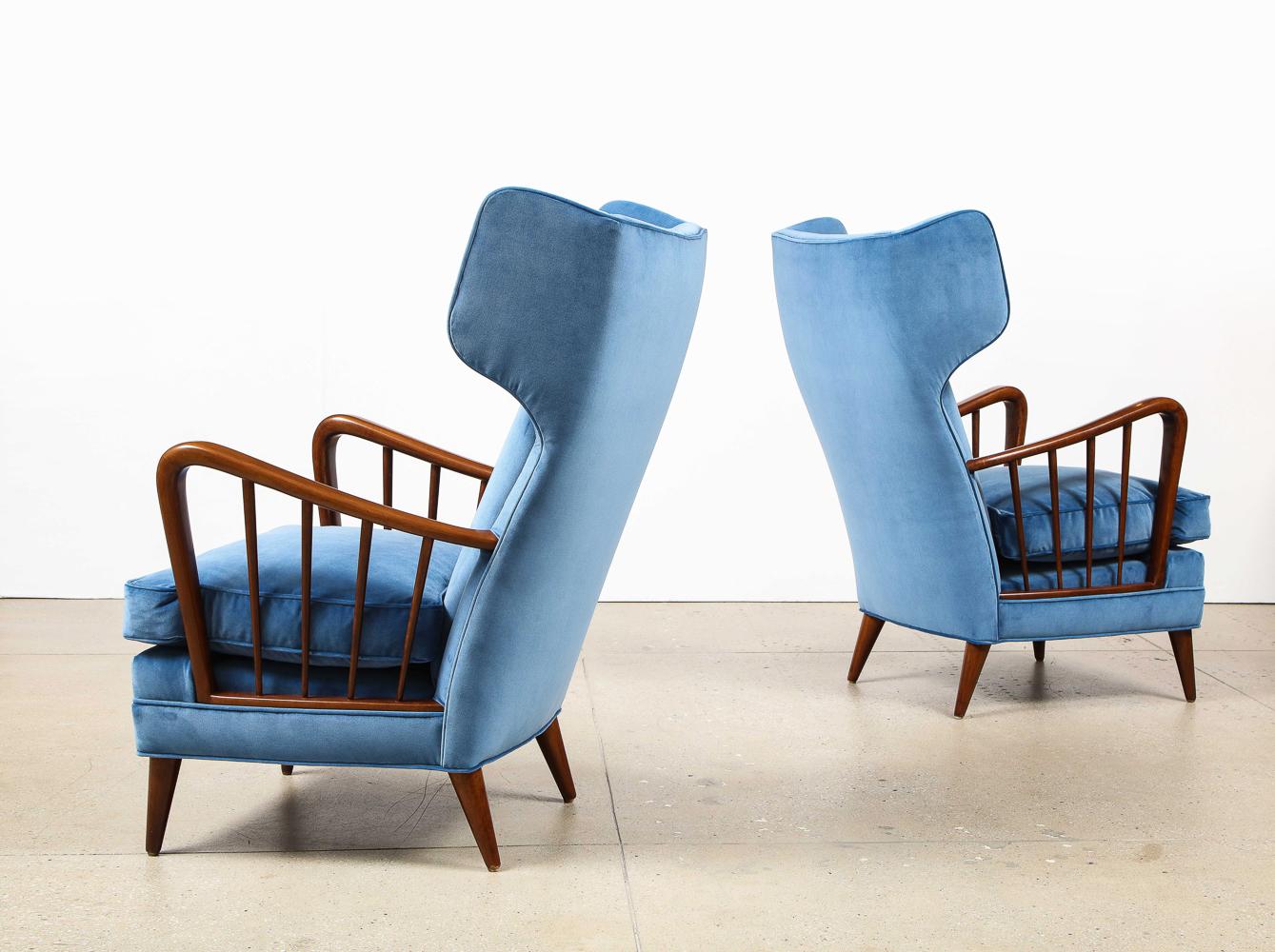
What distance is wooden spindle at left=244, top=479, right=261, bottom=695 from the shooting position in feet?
5.87

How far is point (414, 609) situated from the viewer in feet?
6.20

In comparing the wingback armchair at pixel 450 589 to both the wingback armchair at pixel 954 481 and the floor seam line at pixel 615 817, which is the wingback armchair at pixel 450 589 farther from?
the wingback armchair at pixel 954 481

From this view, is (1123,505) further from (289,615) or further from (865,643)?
(289,615)

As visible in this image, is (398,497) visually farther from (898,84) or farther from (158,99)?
(898,84)

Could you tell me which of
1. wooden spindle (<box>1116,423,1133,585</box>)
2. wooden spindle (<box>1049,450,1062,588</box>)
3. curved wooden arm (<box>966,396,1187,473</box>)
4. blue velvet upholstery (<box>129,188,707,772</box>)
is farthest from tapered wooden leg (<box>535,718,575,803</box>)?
wooden spindle (<box>1116,423,1133,585</box>)

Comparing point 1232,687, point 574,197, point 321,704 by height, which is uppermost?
point 574,197

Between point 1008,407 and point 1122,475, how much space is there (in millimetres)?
640

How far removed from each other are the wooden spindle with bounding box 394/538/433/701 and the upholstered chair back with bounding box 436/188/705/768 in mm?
58

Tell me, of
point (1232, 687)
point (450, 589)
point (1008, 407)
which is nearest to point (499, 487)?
point (450, 589)

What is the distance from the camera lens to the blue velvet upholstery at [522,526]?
1760 millimetres

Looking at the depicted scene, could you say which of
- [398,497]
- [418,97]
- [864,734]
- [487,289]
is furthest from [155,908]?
[418,97]

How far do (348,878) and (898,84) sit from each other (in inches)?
122

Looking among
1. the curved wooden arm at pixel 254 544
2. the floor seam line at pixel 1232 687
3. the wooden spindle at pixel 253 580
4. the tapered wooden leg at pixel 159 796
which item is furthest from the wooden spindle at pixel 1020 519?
the tapered wooden leg at pixel 159 796

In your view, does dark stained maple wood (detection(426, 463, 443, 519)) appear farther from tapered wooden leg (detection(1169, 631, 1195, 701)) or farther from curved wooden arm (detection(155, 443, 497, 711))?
tapered wooden leg (detection(1169, 631, 1195, 701))
